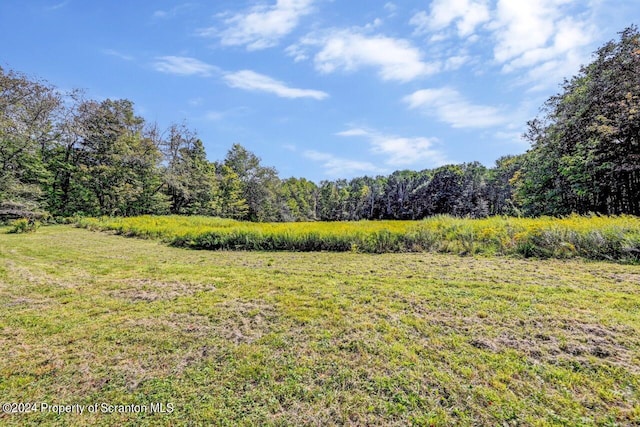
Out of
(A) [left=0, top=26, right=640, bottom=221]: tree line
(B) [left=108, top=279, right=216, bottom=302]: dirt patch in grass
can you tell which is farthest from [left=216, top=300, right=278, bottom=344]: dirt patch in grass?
(A) [left=0, top=26, right=640, bottom=221]: tree line

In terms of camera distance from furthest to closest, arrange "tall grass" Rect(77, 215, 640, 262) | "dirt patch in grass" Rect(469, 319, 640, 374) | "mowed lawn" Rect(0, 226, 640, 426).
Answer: "tall grass" Rect(77, 215, 640, 262) → "dirt patch in grass" Rect(469, 319, 640, 374) → "mowed lawn" Rect(0, 226, 640, 426)

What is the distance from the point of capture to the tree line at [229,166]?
11.9 meters

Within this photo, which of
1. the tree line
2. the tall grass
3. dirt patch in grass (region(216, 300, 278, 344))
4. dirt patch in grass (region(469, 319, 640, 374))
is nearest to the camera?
dirt patch in grass (region(469, 319, 640, 374))

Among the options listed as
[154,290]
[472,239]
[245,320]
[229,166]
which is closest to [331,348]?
[245,320]

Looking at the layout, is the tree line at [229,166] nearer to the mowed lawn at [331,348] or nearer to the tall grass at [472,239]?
the tall grass at [472,239]

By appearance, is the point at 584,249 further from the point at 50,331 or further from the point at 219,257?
the point at 50,331

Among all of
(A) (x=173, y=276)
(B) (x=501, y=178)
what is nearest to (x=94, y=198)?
(A) (x=173, y=276)

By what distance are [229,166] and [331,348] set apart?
37475 mm

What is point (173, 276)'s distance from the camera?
5.13 meters

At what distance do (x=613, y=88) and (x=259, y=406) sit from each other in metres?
17.8

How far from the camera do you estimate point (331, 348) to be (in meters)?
2.64

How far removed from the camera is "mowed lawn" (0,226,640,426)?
6.24 ft

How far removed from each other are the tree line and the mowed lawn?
11.2 m

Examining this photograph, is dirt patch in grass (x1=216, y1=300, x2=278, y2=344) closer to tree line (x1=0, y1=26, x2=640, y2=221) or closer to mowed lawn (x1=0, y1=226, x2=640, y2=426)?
mowed lawn (x1=0, y1=226, x2=640, y2=426)
